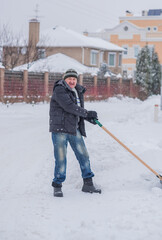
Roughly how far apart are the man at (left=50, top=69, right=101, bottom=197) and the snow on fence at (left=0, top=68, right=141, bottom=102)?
13899 mm

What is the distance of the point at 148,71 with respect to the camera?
3247cm

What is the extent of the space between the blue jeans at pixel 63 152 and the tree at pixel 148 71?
26869mm

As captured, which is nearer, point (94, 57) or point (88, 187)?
point (88, 187)

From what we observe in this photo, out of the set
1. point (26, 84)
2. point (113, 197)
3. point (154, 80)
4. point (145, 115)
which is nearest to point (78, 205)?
point (113, 197)

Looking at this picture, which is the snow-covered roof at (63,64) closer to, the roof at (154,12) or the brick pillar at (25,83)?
the brick pillar at (25,83)

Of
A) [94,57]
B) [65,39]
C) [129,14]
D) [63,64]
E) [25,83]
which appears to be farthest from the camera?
[129,14]

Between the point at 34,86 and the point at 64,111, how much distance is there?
54.1 feet

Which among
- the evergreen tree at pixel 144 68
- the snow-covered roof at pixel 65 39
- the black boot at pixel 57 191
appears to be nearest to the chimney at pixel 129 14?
the snow-covered roof at pixel 65 39

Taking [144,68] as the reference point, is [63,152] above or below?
below

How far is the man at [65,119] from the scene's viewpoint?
5848 mm

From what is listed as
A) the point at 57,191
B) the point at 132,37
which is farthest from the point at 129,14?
the point at 57,191

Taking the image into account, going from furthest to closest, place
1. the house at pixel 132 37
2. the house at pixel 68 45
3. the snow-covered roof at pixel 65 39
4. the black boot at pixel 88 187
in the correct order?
the house at pixel 132 37, the snow-covered roof at pixel 65 39, the house at pixel 68 45, the black boot at pixel 88 187

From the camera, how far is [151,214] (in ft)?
16.9

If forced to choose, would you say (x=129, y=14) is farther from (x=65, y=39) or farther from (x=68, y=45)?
(x=68, y=45)
